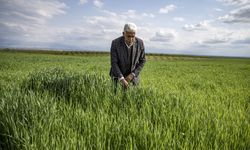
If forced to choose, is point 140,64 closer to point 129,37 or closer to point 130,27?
point 129,37

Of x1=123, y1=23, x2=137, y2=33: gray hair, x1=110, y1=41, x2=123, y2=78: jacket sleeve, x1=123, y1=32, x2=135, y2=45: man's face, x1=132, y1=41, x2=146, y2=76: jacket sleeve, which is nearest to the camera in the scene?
x1=123, y1=23, x2=137, y2=33: gray hair

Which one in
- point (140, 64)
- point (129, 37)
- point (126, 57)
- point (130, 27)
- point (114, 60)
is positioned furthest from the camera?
point (140, 64)

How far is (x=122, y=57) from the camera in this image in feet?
18.9

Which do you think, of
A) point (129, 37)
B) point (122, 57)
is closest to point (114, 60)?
point (122, 57)

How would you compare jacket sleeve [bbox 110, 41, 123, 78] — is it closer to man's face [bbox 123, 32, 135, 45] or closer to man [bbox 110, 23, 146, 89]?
man [bbox 110, 23, 146, 89]

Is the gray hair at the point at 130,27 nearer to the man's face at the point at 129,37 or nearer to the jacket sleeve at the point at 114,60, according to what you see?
the man's face at the point at 129,37

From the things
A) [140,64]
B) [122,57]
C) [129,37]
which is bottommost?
[140,64]

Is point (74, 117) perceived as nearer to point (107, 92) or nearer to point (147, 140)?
point (147, 140)

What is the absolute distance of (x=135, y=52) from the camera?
582 centimetres

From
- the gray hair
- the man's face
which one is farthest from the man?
the gray hair

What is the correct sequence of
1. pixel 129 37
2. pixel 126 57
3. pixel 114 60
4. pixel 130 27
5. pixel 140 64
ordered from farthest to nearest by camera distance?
pixel 140 64, pixel 126 57, pixel 114 60, pixel 129 37, pixel 130 27

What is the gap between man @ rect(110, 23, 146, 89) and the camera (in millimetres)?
5605

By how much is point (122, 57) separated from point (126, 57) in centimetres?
10

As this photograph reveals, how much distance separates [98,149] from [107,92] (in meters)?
2.29
